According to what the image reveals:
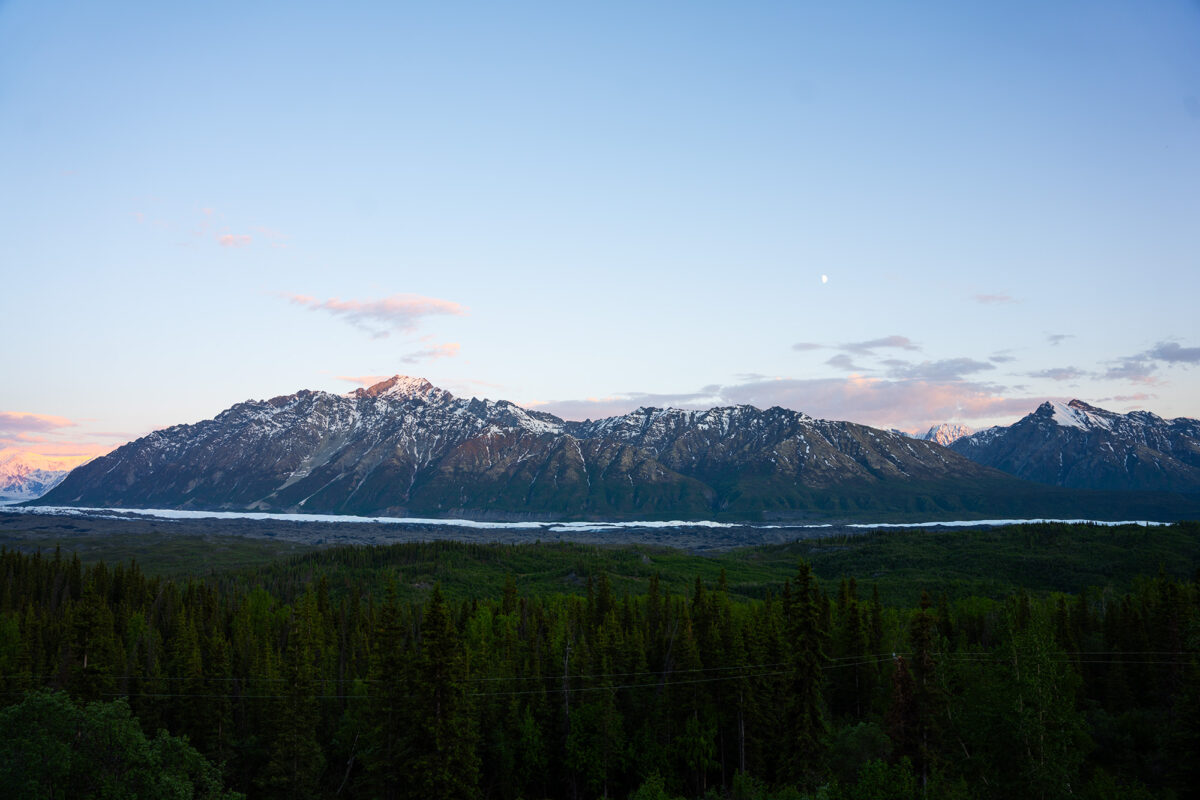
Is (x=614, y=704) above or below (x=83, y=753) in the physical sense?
below

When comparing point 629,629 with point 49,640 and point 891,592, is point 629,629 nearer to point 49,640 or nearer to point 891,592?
point 49,640

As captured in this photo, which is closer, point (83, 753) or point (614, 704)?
point (83, 753)

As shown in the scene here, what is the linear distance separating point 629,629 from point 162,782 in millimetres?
59875

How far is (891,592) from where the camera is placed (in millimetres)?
175500

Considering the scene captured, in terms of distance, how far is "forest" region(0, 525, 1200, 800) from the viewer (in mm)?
44438

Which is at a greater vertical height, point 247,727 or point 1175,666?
point 1175,666

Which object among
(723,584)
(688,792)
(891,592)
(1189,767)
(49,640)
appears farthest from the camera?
(891,592)

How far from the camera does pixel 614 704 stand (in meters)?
74.7

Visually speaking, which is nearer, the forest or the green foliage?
the green foliage

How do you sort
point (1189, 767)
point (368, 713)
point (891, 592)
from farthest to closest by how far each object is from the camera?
point (891, 592), point (368, 713), point (1189, 767)

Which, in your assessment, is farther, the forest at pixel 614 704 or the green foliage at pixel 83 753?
the forest at pixel 614 704

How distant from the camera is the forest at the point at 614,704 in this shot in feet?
146

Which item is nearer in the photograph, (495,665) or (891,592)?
(495,665)

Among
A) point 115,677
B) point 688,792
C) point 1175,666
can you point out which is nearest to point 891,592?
point 1175,666
